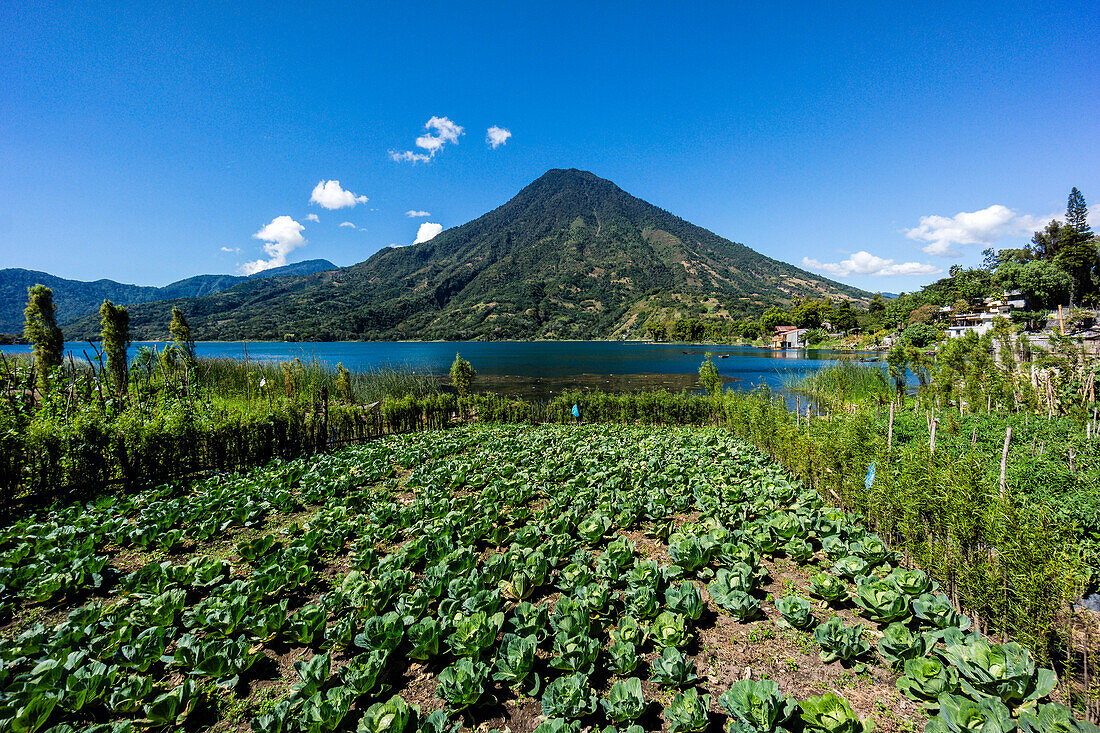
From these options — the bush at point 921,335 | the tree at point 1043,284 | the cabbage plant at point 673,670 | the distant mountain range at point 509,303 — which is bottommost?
the cabbage plant at point 673,670

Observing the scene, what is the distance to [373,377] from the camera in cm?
2655

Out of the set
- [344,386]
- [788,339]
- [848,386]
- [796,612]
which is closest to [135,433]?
[344,386]

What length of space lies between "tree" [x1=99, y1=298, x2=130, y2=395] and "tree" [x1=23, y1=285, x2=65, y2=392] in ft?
3.71

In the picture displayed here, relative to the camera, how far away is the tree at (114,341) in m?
15.0

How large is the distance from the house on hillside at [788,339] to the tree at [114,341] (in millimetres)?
97233

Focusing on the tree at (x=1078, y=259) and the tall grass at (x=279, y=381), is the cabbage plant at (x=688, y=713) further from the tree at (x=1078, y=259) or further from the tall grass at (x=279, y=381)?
the tree at (x=1078, y=259)

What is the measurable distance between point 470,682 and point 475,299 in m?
176

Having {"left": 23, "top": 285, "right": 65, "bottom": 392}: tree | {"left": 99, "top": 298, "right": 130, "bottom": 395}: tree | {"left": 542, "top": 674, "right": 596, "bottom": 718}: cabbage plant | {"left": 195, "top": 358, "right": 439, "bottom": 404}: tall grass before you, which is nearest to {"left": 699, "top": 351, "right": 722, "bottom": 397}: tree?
{"left": 195, "top": 358, "right": 439, "bottom": 404}: tall grass

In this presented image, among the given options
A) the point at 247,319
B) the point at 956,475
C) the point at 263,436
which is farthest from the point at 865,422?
the point at 247,319

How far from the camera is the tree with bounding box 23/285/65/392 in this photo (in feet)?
46.7

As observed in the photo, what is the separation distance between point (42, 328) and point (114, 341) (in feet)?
6.27

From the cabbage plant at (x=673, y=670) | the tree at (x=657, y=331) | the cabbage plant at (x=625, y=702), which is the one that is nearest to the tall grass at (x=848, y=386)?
the cabbage plant at (x=673, y=670)

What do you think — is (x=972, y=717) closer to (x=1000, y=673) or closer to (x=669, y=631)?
(x=1000, y=673)

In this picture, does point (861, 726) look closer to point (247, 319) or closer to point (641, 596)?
point (641, 596)
